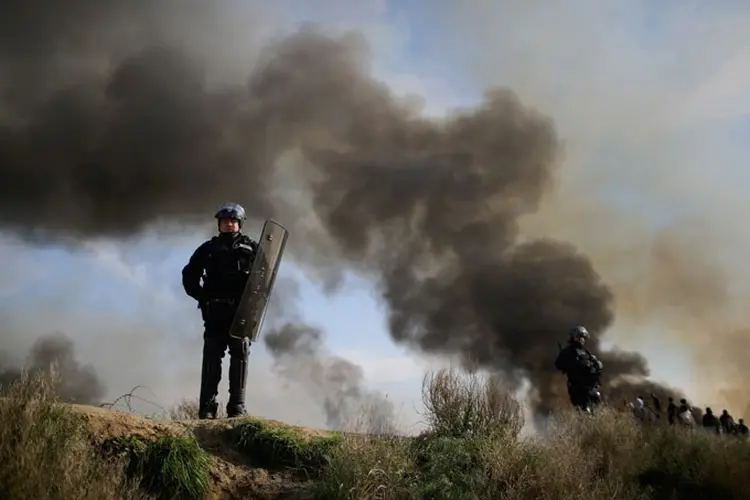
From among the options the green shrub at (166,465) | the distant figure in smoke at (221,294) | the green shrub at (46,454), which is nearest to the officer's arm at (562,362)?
the distant figure in smoke at (221,294)

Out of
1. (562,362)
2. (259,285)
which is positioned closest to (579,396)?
(562,362)

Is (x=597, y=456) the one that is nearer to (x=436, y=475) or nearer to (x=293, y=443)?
(x=436, y=475)

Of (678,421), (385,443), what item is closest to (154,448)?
(385,443)

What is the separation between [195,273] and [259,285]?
30.4 inches

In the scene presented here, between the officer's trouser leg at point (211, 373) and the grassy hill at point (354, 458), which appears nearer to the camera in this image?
the grassy hill at point (354, 458)

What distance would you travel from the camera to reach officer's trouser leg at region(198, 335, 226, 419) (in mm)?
8469

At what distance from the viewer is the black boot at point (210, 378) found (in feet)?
27.8

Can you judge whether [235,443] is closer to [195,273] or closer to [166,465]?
[166,465]

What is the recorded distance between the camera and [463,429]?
878 centimetres

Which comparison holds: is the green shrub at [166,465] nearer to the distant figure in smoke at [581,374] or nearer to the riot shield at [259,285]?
the riot shield at [259,285]

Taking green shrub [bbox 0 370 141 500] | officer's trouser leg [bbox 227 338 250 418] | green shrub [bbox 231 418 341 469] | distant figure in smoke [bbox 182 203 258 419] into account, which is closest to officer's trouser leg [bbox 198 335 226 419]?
distant figure in smoke [bbox 182 203 258 419]

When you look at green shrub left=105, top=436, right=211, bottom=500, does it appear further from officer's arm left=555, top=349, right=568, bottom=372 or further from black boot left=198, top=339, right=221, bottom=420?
officer's arm left=555, top=349, right=568, bottom=372

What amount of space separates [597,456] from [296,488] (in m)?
3.96

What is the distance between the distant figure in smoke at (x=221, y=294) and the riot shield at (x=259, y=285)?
71 millimetres
